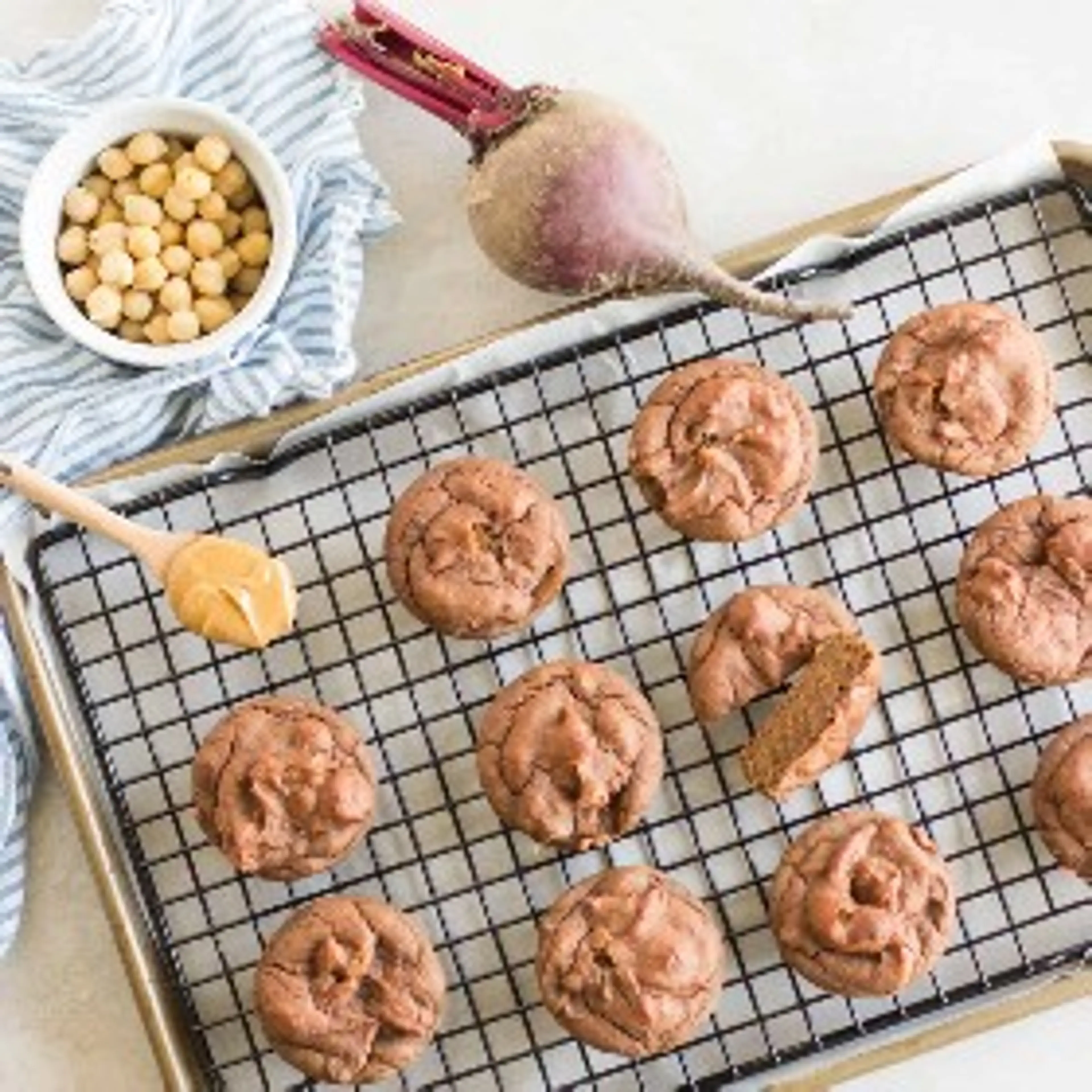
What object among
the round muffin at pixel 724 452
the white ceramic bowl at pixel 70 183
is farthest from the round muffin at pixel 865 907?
the white ceramic bowl at pixel 70 183

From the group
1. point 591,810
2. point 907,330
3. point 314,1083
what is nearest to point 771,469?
point 907,330

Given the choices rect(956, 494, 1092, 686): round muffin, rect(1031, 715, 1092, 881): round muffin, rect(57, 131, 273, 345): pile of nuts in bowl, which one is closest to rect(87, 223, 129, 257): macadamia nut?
rect(57, 131, 273, 345): pile of nuts in bowl

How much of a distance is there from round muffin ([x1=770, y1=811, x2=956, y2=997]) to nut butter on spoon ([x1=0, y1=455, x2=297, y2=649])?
2.31 feet

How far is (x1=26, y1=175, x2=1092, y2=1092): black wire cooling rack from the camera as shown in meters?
3.33

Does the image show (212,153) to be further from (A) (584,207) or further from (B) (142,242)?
(A) (584,207)

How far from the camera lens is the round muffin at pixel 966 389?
319cm

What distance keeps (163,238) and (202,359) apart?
0.59 feet

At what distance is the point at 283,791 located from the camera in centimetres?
319

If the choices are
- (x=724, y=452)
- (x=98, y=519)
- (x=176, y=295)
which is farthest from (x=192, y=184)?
(x=724, y=452)

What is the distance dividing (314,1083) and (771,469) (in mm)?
946

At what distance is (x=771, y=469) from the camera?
10.5ft

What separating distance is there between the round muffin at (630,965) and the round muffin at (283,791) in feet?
0.94

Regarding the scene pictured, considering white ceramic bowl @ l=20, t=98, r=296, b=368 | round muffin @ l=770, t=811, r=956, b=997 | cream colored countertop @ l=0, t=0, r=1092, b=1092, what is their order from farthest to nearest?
cream colored countertop @ l=0, t=0, r=1092, b=1092, white ceramic bowl @ l=20, t=98, r=296, b=368, round muffin @ l=770, t=811, r=956, b=997

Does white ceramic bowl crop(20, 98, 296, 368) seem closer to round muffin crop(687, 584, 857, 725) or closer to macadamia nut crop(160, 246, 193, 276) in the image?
macadamia nut crop(160, 246, 193, 276)
